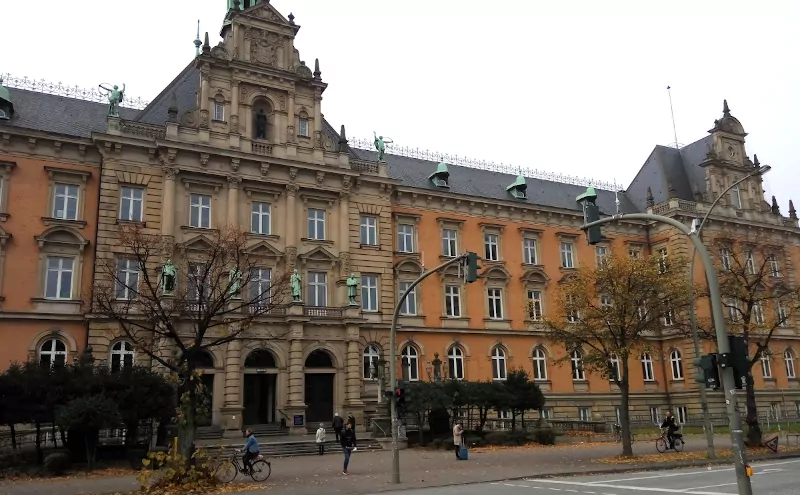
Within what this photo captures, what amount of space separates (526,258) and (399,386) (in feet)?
95.2

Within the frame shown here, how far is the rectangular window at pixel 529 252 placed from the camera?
49406 millimetres

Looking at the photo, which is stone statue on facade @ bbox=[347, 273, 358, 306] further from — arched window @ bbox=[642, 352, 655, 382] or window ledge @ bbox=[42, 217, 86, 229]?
arched window @ bbox=[642, 352, 655, 382]

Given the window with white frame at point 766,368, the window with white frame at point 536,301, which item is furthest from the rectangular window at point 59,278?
the window with white frame at point 766,368

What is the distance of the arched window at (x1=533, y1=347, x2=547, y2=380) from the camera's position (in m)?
47.6

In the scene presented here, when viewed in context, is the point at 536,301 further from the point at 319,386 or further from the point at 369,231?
the point at 319,386

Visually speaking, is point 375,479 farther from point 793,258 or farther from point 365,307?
point 793,258

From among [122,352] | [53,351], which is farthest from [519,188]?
[53,351]

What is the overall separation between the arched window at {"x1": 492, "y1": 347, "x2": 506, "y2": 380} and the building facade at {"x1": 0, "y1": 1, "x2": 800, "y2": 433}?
6.0 inches

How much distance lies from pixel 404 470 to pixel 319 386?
14500mm

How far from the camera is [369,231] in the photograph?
43250 mm

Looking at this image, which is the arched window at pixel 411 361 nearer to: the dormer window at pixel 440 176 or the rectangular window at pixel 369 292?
the rectangular window at pixel 369 292

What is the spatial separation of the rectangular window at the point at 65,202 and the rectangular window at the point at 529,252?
29323 millimetres

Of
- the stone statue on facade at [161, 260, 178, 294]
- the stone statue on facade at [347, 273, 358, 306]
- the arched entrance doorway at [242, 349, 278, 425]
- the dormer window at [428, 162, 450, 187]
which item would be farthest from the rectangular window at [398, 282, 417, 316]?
the stone statue on facade at [161, 260, 178, 294]

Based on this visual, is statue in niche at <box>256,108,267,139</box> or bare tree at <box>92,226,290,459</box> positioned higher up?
statue in niche at <box>256,108,267,139</box>
